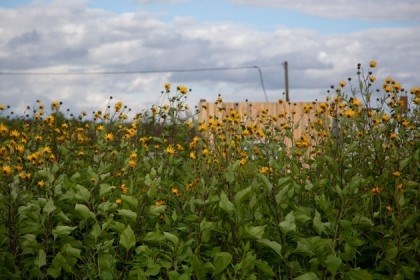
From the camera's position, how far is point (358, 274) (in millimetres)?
4273

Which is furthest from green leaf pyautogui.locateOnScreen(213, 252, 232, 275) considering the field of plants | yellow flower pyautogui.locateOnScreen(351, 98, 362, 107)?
yellow flower pyautogui.locateOnScreen(351, 98, 362, 107)

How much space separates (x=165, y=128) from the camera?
6.26 metres

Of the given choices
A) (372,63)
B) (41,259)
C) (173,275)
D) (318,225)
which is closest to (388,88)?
(372,63)

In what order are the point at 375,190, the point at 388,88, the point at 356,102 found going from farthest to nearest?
the point at 388,88 → the point at 356,102 → the point at 375,190

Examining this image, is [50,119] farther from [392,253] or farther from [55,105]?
[392,253]

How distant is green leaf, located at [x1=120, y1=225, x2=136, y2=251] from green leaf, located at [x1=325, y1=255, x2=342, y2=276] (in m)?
1.16

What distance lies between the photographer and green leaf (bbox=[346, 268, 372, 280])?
14.0 feet

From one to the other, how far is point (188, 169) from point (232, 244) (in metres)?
1.20

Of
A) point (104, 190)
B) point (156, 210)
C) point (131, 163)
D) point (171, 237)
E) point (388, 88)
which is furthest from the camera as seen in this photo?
point (388, 88)

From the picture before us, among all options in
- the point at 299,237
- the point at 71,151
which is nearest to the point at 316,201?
the point at 299,237

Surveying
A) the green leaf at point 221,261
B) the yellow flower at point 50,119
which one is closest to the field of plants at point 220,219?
the green leaf at point 221,261

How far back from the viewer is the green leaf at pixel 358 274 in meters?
4.26

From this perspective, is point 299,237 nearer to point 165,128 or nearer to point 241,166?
point 241,166

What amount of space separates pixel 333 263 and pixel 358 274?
0.22 m
